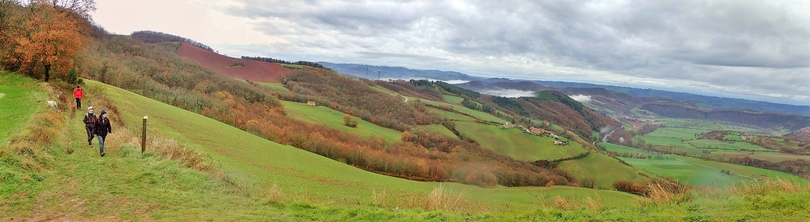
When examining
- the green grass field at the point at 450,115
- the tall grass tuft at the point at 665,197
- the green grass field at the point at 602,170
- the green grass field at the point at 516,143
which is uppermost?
the tall grass tuft at the point at 665,197

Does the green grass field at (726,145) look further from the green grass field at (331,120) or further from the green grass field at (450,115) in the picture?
the green grass field at (331,120)

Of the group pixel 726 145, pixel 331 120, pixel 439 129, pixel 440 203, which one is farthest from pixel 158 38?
pixel 726 145

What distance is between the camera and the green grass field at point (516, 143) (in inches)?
3762

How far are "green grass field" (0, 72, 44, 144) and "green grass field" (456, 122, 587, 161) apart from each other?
3347 inches

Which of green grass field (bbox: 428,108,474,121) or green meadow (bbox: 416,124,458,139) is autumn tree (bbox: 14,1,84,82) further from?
green grass field (bbox: 428,108,474,121)

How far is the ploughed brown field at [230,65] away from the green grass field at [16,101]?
3868 inches

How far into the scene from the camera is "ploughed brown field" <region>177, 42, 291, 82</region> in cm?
12700

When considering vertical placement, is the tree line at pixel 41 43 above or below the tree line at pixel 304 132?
above

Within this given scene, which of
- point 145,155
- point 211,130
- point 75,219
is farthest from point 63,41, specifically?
point 75,219

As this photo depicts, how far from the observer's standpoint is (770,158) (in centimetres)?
10750

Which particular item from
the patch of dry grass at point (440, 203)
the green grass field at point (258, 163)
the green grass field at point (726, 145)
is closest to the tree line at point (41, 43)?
the green grass field at point (258, 163)

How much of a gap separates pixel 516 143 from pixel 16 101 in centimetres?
9758

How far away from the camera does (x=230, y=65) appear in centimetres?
13250

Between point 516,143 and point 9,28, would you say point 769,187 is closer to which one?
point 9,28
